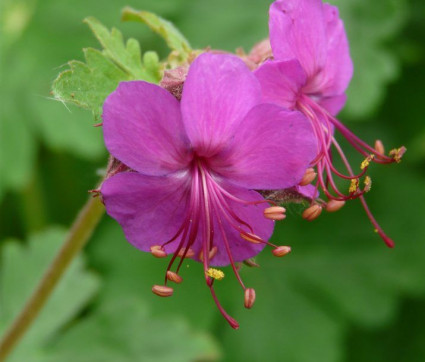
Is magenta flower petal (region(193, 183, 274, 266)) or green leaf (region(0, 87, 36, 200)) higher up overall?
magenta flower petal (region(193, 183, 274, 266))

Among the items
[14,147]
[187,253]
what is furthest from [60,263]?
[14,147]

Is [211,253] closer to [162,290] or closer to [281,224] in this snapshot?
[162,290]

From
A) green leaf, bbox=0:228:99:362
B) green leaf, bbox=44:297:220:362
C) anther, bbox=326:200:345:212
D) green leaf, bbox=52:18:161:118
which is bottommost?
green leaf, bbox=44:297:220:362

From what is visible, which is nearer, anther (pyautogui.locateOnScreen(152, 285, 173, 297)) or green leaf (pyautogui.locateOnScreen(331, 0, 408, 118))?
anther (pyautogui.locateOnScreen(152, 285, 173, 297))

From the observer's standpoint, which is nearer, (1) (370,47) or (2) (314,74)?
(2) (314,74)

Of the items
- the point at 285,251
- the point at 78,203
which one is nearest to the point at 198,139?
the point at 285,251

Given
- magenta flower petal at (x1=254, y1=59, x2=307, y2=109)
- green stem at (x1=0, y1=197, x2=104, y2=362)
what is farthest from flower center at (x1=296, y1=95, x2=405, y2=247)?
green stem at (x1=0, y1=197, x2=104, y2=362)

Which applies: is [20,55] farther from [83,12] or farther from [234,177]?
[234,177]

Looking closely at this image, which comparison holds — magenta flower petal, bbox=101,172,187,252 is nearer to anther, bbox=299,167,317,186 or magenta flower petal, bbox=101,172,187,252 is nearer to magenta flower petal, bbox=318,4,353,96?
anther, bbox=299,167,317,186

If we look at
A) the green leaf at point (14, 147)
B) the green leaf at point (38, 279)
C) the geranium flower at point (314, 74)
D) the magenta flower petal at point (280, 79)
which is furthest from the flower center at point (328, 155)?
the green leaf at point (14, 147)
